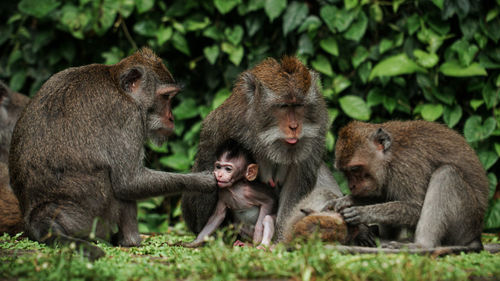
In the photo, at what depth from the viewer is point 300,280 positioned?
355cm

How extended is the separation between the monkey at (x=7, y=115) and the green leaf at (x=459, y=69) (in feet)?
18.2

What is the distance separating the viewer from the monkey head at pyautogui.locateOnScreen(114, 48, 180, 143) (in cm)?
561

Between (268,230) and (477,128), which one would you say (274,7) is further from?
(268,230)

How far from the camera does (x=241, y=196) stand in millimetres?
5941

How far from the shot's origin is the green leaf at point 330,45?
313 inches

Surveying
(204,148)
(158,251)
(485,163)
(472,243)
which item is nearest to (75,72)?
(204,148)

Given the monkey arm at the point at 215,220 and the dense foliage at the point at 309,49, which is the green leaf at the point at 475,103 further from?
the monkey arm at the point at 215,220

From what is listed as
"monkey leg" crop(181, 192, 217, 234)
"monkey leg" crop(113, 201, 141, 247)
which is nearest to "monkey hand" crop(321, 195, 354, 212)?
"monkey leg" crop(181, 192, 217, 234)

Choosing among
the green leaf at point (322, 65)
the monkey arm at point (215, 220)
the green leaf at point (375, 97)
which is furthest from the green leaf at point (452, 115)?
the monkey arm at point (215, 220)

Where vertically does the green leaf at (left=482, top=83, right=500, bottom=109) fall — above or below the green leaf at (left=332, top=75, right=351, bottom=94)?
below

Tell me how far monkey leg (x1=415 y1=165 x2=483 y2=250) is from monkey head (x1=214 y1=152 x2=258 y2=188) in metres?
1.77

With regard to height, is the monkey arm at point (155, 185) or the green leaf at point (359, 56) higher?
the green leaf at point (359, 56)

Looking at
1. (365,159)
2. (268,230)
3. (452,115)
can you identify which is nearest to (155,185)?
(268,230)

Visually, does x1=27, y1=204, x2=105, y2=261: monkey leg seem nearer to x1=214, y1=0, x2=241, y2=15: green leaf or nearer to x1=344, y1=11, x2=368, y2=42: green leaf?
x1=214, y1=0, x2=241, y2=15: green leaf
